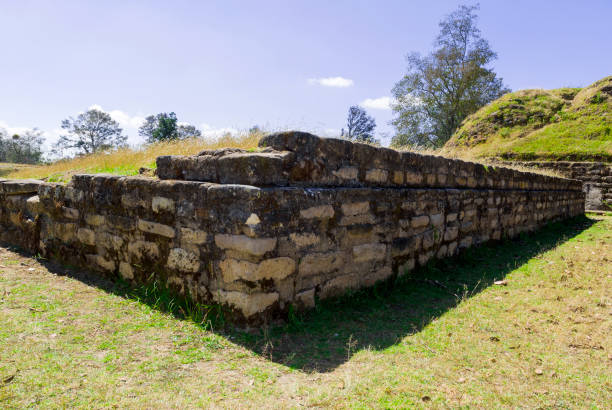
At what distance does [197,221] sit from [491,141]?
66.8 ft

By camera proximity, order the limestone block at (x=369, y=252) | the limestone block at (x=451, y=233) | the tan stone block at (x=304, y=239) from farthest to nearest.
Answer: the limestone block at (x=451, y=233) < the limestone block at (x=369, y=252) < the tan stone block at (x=304, y=239)

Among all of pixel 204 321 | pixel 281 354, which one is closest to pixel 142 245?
pixel 204 321

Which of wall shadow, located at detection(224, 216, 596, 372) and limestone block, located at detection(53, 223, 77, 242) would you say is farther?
limestone block, located at detection(53, 223, 77, 242)

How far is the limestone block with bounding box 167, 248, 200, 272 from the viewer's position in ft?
10.7

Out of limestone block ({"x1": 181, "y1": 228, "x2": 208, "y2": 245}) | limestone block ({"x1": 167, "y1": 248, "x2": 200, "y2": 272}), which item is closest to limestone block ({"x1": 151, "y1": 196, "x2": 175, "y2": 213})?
limestone block ({"x1": 181, "y1": 228, "x2": 208, "y2": 245})

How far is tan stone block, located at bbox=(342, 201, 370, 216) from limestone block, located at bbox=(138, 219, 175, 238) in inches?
63.7

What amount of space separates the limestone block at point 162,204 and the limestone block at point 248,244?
0.72m

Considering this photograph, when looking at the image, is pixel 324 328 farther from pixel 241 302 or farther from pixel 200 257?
pixel 200 257

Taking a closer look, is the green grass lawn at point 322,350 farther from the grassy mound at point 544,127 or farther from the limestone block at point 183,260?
the grassy mound at point 544,127

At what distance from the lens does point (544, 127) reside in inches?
779

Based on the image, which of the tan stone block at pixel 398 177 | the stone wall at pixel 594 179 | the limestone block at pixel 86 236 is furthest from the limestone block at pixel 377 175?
the stone wall at pixel 594 179

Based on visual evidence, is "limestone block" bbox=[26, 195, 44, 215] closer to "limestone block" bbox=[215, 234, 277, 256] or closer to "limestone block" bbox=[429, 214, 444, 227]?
"limestone block" bbox=[215, 234, 277, 256]

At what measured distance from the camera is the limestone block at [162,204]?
3443mm

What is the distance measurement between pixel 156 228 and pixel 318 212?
5.10 feet
